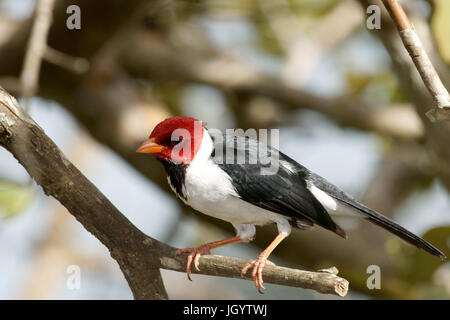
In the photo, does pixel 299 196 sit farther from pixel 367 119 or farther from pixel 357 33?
pixel 357 33

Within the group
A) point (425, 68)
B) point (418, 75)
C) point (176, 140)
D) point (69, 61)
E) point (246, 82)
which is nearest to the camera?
point (425, 68)

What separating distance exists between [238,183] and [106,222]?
2.69 feet

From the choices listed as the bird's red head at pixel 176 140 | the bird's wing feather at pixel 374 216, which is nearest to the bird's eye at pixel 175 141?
the bird's red head at pixel 176 140

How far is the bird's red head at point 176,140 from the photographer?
11.7ft

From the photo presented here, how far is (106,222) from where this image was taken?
9.90 feet

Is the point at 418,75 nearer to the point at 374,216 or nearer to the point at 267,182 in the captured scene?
the point at 374,216

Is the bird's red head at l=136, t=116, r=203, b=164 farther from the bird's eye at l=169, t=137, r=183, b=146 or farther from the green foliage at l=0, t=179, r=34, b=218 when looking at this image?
the green foliage at l=0, t=179, r=34, b=218

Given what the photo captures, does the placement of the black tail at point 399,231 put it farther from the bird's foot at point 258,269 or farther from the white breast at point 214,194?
the bird's foot at point 258,269

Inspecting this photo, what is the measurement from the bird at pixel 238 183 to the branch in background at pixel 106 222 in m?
0.28

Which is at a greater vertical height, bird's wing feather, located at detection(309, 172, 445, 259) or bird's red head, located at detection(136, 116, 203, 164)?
bird's red head, located at detection(136, 116, 203, 164)

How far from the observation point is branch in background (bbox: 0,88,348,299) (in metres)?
2.78

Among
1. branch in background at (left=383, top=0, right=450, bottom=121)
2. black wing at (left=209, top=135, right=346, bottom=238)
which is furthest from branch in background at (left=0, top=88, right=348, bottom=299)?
branch in background at (left=383, top=0, right=450, bottom=121)

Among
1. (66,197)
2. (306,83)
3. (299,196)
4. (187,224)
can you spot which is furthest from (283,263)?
(66,197)

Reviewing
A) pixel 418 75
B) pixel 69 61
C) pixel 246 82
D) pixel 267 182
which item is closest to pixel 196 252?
pixel 267 182
